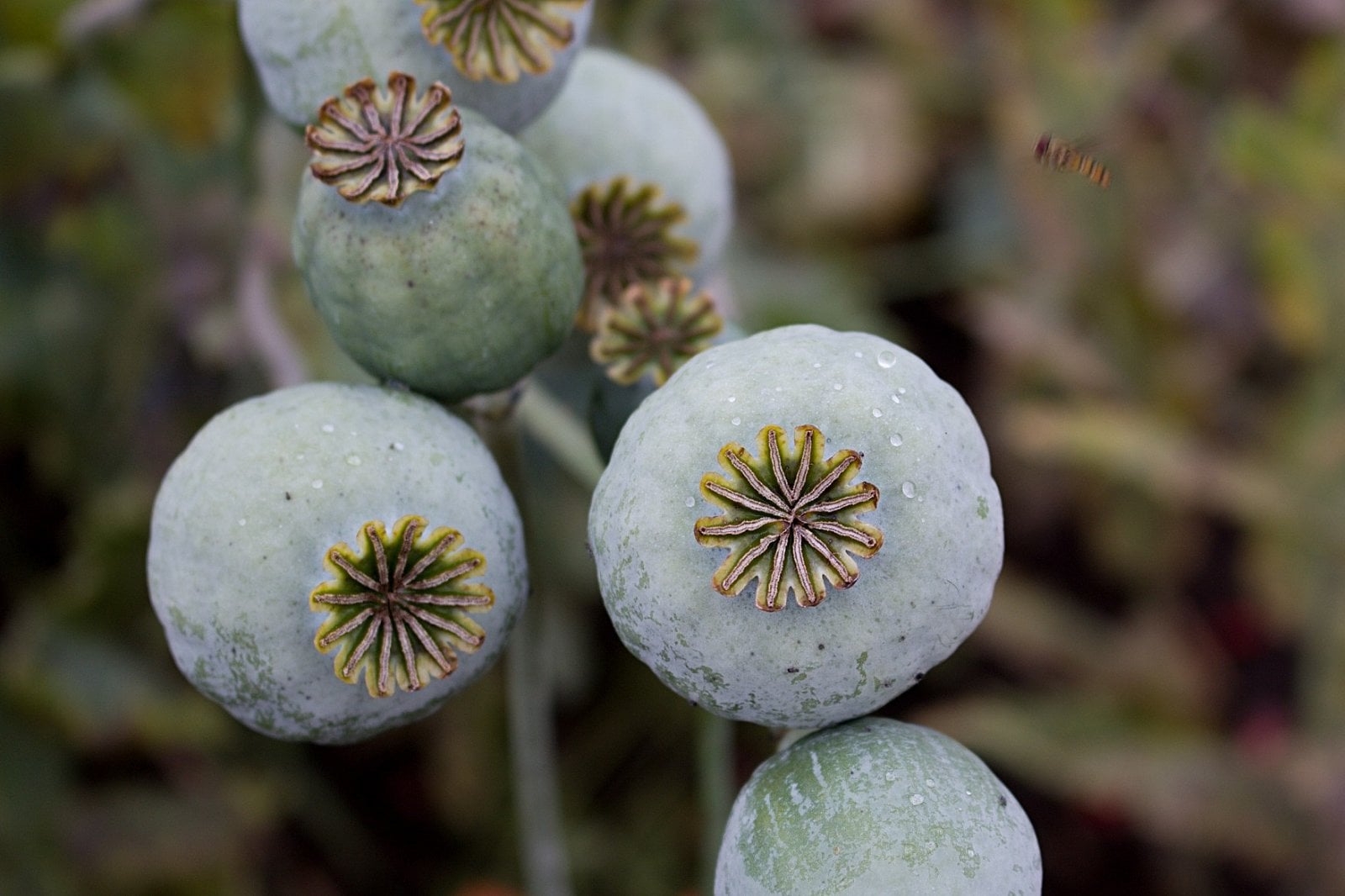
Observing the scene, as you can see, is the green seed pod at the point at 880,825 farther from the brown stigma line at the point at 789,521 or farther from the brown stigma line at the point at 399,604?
the brown stigma line at the point at 399,604

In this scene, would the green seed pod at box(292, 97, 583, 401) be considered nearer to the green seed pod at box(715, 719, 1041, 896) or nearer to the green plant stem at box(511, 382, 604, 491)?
the green plant stem at box(511, 382, 604, 491)

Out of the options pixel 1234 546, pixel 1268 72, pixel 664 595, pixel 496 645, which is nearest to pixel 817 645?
pixel 664 595

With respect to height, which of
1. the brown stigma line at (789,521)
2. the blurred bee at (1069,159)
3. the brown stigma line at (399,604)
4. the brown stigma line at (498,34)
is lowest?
the brown stigma line at (399,604)

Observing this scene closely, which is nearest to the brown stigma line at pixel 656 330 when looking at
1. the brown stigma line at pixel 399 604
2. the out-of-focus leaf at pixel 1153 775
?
the brown stigma line at pixel 399 604

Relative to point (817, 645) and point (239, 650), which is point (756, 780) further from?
point (239, 650)

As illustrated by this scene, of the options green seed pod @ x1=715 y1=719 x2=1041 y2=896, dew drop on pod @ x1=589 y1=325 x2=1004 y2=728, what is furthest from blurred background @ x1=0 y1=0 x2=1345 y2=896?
green seed pod @ x1=715 y1=719 x2=1041 y2=896
